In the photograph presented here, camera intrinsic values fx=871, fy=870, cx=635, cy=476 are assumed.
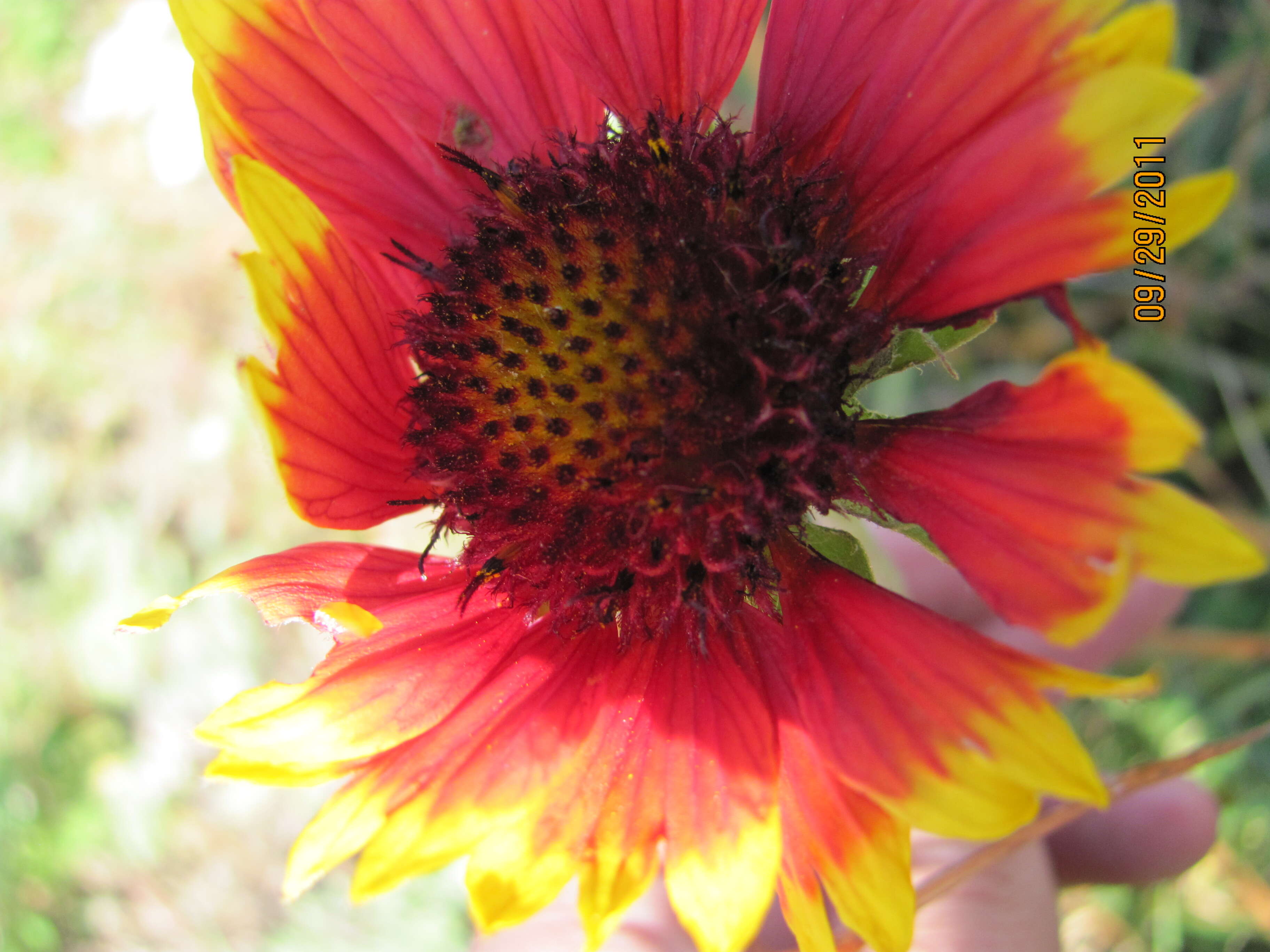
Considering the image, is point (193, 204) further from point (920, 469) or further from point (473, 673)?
point (920, 469)

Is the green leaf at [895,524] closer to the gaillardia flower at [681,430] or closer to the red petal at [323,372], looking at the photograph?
the gaillardia flower at [681,430]

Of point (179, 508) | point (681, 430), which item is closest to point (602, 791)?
point (681, 430)

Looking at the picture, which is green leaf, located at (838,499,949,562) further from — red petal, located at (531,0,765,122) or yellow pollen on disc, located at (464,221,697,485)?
red petal, located at (531,0,765,122)

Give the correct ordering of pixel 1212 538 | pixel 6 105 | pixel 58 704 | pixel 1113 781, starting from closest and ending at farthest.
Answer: pixel 1212 538 < pixel 1113 781 < pixel 58 704 < pixel 6 105

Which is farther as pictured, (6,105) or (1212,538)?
(6,105)

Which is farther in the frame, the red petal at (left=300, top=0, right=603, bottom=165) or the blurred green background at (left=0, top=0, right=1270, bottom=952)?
the blurred green background at (left=0, top=0, right=1270, bottom=952)

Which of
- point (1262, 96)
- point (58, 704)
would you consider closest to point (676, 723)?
point (1262, 96)

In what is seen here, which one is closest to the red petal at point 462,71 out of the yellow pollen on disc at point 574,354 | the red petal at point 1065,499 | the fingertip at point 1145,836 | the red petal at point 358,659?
the yellow pollen on disc at point 574,354

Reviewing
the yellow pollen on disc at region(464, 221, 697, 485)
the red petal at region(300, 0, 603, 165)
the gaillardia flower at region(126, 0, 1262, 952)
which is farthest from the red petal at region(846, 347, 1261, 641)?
the red petal at region(300, 0, 603, 165)

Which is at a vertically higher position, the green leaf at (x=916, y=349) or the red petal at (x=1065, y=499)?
the green leaf at (x=916, y=349)
